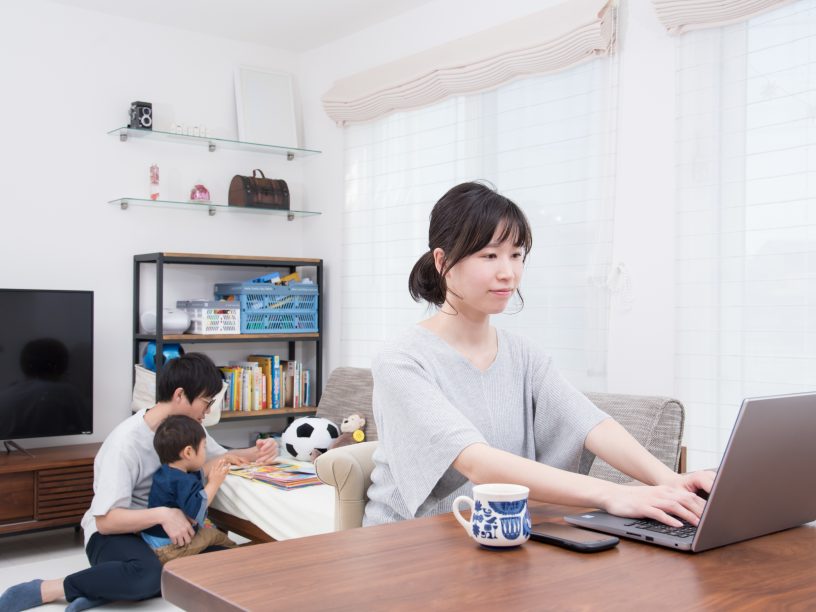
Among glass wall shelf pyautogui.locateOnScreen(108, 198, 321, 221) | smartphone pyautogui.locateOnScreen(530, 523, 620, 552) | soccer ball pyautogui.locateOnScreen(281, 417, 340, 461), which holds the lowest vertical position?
soccer ball pyautogui.locateOnScreen(281, 417, 340, 461)

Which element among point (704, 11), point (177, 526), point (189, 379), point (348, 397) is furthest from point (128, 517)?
point (704, 11)

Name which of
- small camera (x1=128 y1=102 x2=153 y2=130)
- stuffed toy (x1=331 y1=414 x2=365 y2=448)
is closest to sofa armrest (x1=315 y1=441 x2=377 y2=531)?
stuffed toy (x1=331 y1=414 x2=365 y2=448)

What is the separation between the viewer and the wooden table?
0.89 metres

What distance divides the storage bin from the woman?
8.43 feet

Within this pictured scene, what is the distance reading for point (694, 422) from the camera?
9.54ft

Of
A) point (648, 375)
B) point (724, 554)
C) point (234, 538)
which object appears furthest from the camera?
point (234, 538)

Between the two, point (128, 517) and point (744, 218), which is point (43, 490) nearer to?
point (128, 517)

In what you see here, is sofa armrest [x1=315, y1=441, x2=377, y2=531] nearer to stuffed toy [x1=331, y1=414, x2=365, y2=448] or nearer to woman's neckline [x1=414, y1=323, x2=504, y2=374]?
woman's neckline [x1=414, y1=323, x2=504, y2=374]

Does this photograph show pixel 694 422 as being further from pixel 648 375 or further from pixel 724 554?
pixel 724 554

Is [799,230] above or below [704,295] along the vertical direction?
above

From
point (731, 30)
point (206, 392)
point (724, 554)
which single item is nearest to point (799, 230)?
point (731, 30)

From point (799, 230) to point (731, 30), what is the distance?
709mm

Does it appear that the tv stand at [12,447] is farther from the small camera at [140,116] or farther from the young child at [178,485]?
the small camera at [140,116]

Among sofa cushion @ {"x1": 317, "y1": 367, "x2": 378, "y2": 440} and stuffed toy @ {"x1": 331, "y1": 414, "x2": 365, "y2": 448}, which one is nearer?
stuffed toy @ {"x1": 331, "y1": 414, "x2": 365, "y2": 448}
